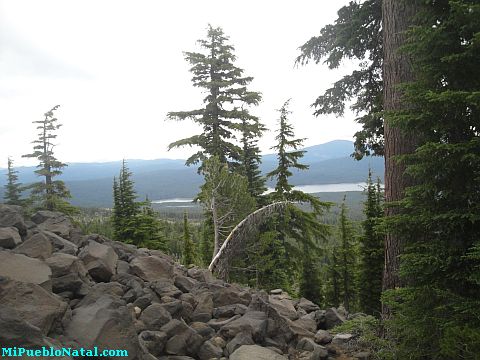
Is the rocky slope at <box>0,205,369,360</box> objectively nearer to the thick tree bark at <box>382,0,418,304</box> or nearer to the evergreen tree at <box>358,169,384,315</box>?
the thick tree bark at <box>382,0,418,304</box>

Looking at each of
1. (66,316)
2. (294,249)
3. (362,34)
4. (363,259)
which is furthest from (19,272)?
(363,259)

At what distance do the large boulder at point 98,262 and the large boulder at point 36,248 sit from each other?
2.03 feet

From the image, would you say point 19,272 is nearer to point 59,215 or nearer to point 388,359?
point 59,215

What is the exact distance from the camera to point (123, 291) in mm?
5320

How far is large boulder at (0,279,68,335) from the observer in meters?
3.32

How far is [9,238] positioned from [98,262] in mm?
1342

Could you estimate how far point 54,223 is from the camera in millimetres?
7172

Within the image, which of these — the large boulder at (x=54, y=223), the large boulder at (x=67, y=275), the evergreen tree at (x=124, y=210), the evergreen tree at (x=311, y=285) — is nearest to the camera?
the large boulder at (x=67, y=275)

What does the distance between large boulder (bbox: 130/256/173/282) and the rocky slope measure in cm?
2

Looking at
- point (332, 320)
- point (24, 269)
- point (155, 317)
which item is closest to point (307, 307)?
point (332, 320)

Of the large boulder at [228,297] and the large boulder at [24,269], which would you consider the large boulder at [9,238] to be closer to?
the large boulder at [24,269]

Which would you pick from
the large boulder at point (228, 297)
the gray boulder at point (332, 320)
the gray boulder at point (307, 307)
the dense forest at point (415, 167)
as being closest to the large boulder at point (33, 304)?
the large boulder at point (228, 297)

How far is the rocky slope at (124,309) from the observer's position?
347 centimetres

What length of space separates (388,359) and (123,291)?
409cm
